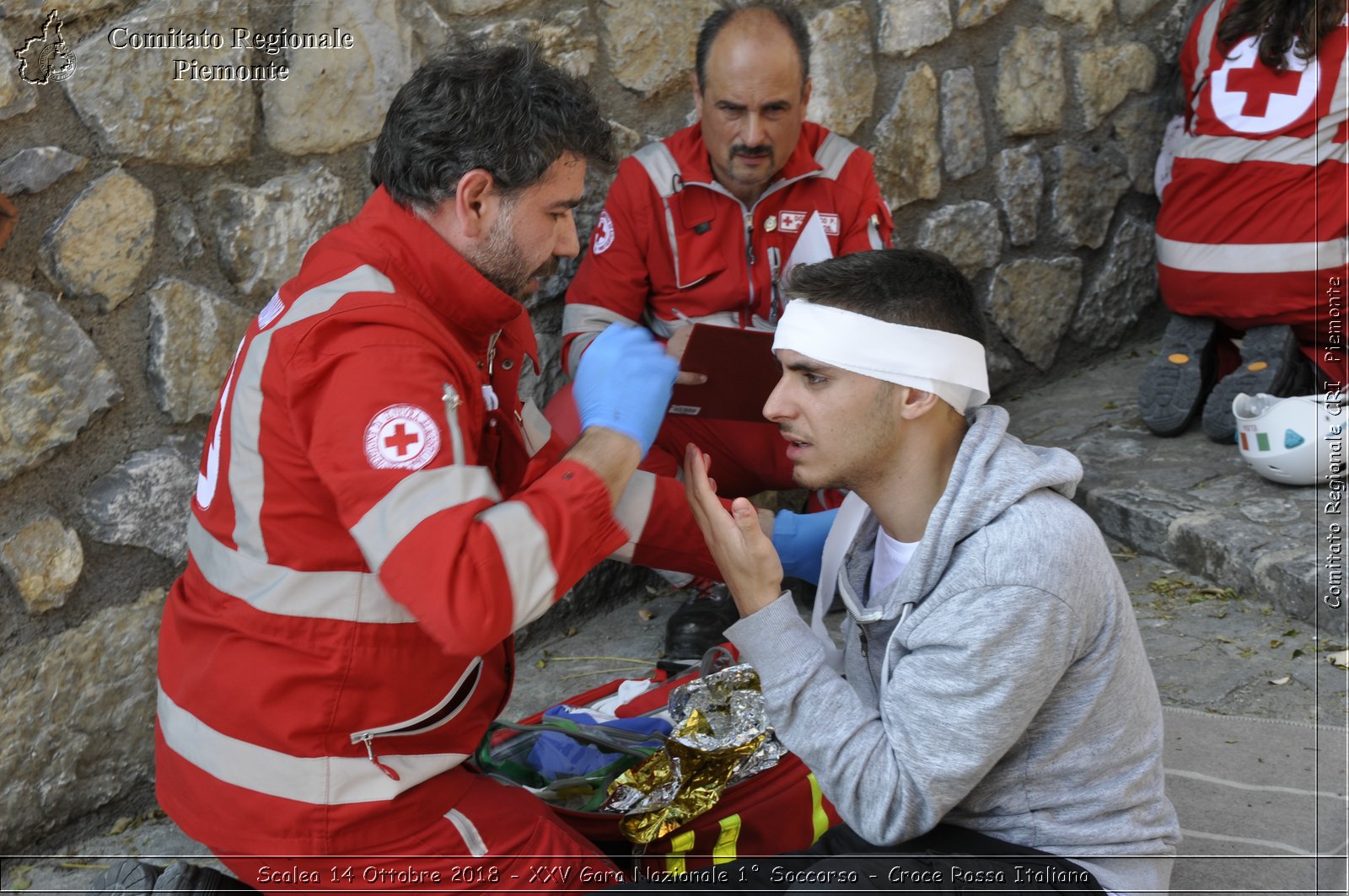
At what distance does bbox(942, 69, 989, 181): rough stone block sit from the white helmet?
1.22 meters

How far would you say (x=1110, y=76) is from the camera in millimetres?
4469

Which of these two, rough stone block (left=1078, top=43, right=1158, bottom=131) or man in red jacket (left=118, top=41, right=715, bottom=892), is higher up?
rough stone block (left=1078, top=43, right=1158, bottom=131)

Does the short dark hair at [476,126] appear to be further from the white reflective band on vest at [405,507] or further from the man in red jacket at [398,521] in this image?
the white reflective band on vest at [405,507]

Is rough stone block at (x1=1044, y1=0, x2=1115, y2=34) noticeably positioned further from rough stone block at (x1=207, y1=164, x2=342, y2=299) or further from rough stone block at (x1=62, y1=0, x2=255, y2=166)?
rough stone block at (x1=62, y1=0, x2=255, y2=166)

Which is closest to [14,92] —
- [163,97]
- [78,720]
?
[163,97]

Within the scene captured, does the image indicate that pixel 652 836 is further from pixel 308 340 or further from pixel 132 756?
pixel 132 756

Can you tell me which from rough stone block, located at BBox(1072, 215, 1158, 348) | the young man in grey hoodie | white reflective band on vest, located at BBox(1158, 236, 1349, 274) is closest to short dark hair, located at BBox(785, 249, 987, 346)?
the young man in grey hoodie

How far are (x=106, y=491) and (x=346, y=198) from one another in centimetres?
85

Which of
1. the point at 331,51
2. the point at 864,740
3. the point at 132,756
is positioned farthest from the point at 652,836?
the point at 331,51

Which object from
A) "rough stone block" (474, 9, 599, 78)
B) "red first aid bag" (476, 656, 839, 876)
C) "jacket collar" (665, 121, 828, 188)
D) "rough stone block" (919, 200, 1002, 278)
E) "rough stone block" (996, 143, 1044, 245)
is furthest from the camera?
"rough stone block" (996, 143, 1044, 245)

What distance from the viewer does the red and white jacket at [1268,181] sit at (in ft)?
12.9

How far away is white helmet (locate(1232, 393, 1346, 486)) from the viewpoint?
3.55m

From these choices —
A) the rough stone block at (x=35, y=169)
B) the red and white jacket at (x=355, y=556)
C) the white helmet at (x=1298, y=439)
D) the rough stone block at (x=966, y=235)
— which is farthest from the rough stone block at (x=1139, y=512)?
the rough stone block at (x=35, y=169)

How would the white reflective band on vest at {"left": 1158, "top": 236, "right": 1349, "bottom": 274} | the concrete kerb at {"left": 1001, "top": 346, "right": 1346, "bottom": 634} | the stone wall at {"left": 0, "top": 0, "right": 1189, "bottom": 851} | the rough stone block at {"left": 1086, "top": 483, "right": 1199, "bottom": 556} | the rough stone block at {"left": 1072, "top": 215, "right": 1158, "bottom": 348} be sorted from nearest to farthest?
the stone wall at {"left": 0, "top": 0, "right": 1189, "bottom": 851}
the concrete kerb at {"left": 1001, "top": 346, "right": 1346, "bottom": 634}
the rough stone block at {"left": 1086, "top": 483, "right": 1199, "bottom": 556}
the white reflective band on vest at {"left": 1158, "top": 236, "right": 1349, "bottom": 274}
the rough stone block at {"left": 1072, "top": 215, "right": 1158, "bottom": 348}
